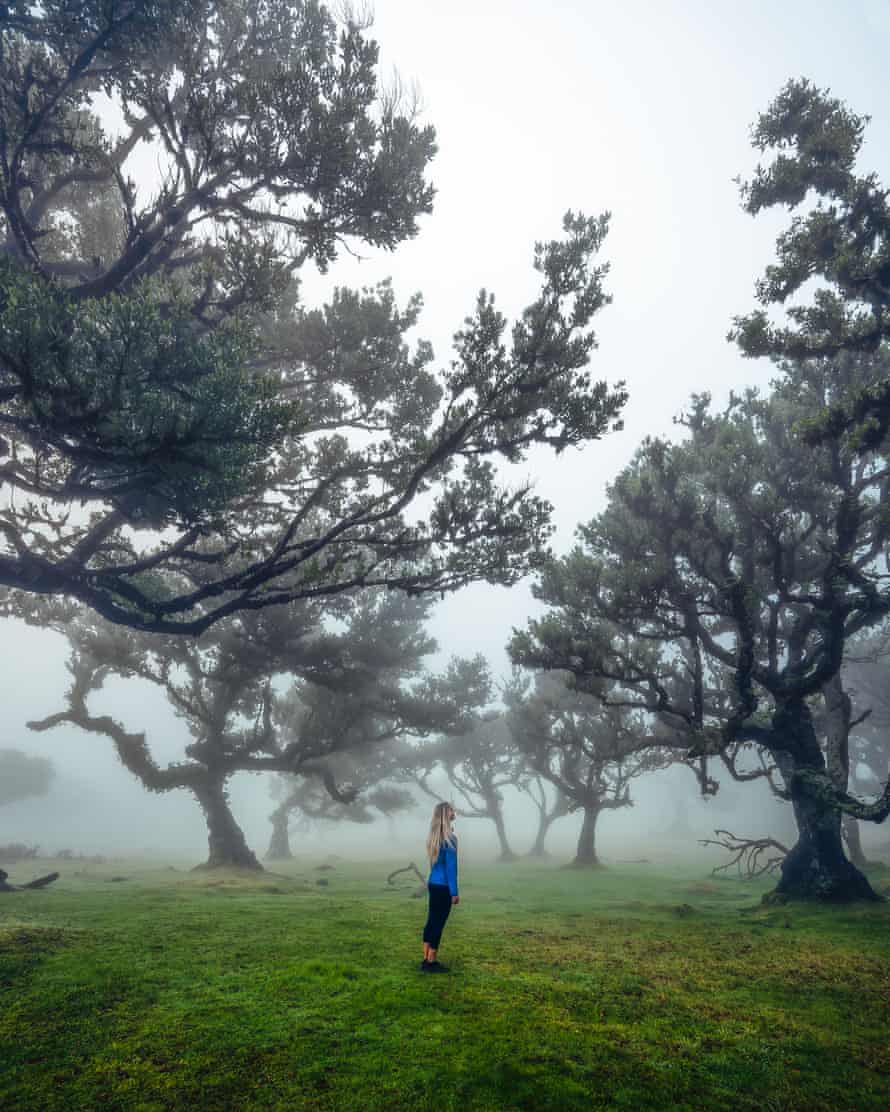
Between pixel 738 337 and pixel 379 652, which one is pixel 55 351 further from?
pixel 379 652

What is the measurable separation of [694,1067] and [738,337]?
14349 millimetres

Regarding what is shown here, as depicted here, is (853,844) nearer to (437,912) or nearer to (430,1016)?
(437,912)

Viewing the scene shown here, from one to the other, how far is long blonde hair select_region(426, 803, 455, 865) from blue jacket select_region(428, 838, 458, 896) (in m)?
0.07

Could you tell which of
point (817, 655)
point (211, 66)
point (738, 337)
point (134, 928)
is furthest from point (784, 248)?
point (134, 928)

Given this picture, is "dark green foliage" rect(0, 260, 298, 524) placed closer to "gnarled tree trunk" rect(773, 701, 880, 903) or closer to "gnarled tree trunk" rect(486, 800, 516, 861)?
"gnarled tree trunk" rect(773, 701, 880, 903)

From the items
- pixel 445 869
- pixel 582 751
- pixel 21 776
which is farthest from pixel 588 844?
pixel 21 776

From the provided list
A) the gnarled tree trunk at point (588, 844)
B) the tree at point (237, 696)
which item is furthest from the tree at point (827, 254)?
the gnarled tree trunk at point (588, 844)

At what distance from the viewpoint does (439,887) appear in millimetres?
7648

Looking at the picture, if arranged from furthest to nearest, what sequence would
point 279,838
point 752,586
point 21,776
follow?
1. point 21,776
2. point 279,838
3. point 752,586

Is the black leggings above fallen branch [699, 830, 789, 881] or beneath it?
above

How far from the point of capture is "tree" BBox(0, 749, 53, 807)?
179 feet

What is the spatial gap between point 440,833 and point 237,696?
76.2ft

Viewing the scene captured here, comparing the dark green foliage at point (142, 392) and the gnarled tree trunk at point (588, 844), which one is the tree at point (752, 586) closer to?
the dark green foliage at point (142, 392)

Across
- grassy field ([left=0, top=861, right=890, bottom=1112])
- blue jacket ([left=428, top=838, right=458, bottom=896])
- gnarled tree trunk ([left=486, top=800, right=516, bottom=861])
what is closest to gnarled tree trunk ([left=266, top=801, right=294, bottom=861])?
gnarled tree trunk ([left=486, top=800, right=516, bottom=861])
